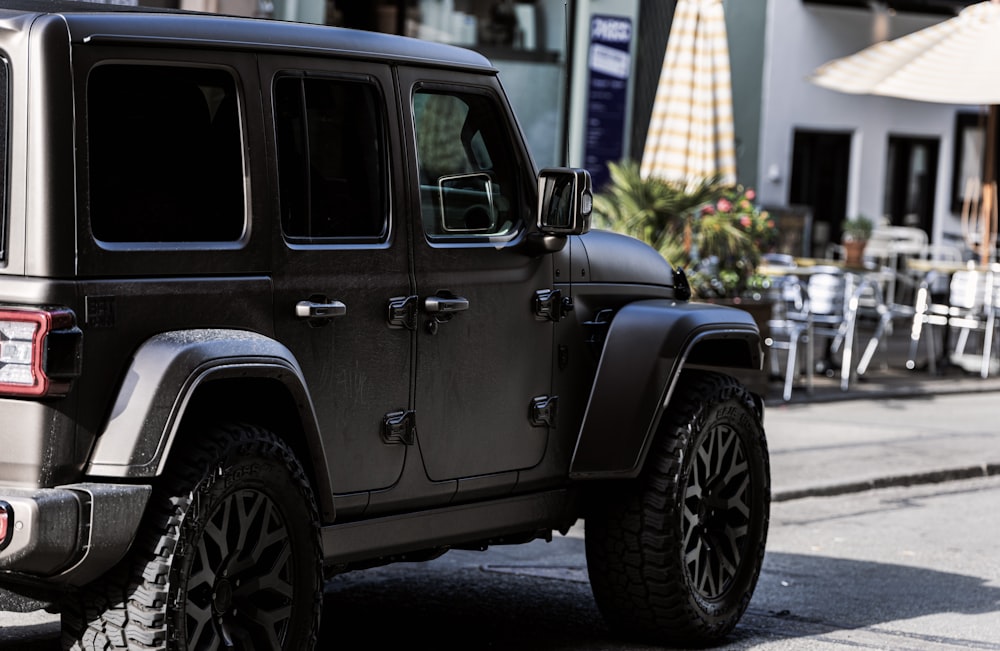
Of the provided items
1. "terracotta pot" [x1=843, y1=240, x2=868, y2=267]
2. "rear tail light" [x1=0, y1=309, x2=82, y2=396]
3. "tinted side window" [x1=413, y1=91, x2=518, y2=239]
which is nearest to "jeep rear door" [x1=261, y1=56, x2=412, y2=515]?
"tinted side window" [x1=413, y1=91, x2=518, y2=239]

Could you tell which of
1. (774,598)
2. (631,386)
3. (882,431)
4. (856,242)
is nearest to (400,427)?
(631,386)

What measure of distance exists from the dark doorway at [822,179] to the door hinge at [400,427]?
16348 mm

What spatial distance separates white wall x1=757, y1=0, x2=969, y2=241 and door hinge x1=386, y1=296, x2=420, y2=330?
1546 cm

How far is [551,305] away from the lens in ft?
18.4

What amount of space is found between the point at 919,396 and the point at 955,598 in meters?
7.91

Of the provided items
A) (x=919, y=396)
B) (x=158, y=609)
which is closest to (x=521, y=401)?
(x=158, y=609)

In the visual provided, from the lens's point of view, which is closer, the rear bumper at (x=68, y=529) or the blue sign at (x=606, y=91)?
the rear bumper at (x=68, y=529)

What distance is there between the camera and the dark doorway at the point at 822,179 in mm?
20953

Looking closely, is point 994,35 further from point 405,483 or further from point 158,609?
point 158,609

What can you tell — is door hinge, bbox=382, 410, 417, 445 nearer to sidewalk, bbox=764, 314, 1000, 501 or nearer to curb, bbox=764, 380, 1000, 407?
sidewalk, bbox=764, 314, 1000, 501

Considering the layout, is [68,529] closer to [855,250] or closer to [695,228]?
[695,228]

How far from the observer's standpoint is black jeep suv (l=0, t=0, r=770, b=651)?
399 cm

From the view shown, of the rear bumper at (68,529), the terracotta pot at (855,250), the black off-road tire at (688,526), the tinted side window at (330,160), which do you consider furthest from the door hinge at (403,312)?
the terracotta pot at (855,250)

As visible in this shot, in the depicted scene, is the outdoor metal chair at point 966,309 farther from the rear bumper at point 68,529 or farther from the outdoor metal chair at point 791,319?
the rear bumper at point 68,529
